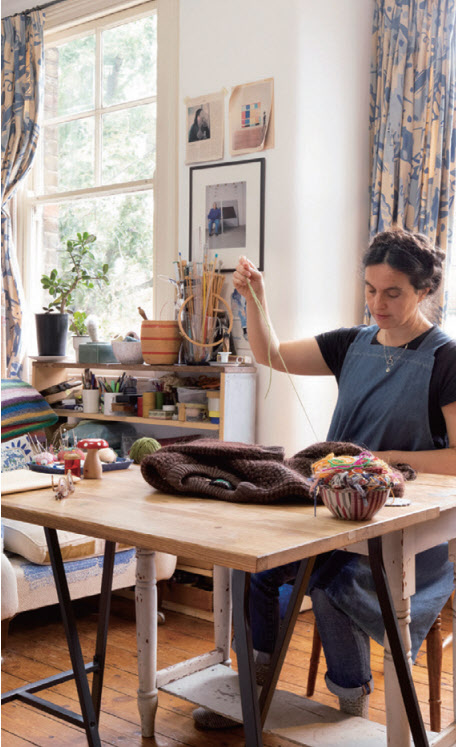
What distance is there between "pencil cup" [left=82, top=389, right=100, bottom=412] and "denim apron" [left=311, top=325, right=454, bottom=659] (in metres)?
1.88

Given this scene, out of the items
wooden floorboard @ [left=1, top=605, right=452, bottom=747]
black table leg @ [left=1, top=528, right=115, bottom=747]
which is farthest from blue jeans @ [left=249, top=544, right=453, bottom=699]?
black table leg @ [left=1, top=528, right=115, bottom=747]

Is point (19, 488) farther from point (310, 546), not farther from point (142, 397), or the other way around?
point (142, 397)

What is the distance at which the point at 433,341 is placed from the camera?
2.13 m

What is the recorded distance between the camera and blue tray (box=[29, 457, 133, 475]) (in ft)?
5.93

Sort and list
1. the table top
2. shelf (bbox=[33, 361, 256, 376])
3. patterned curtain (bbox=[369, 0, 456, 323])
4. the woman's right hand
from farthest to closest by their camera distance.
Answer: patterned curtain (bbox=[369, 0, 456, 323])
shelf (bbox=[33, 361, 256, 376])
the woman's right hand
the table top

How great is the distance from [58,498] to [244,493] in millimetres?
372

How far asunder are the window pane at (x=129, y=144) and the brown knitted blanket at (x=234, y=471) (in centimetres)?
291

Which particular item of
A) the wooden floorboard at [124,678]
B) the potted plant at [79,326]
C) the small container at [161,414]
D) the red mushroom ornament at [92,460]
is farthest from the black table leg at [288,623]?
the potted plant at [79,326]

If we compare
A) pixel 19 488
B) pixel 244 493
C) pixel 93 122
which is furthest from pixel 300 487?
pixel 93 122

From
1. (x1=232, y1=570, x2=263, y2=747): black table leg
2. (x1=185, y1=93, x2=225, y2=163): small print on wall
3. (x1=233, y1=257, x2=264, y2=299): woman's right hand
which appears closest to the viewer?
(x1=232, y1=570, x2=263, y2=747): black table leg

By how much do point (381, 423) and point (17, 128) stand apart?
11.3 ft

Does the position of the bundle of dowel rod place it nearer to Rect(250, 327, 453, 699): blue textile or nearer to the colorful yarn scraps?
Rect(250, 327, 453, 699): blue textile

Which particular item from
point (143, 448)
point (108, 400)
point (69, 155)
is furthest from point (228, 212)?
point (143, 448)

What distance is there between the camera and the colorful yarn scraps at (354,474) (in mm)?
1342
